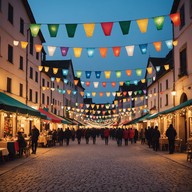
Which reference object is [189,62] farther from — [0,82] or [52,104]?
[52,104]

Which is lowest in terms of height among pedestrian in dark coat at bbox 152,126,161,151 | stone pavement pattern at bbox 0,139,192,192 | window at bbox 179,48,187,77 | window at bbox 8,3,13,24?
stone pavement pattern at bbox 0,139,192,192

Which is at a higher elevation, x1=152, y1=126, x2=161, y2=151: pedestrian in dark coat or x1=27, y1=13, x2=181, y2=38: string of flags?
x1=27, y1=13, x2=181, y2=38: string of flags

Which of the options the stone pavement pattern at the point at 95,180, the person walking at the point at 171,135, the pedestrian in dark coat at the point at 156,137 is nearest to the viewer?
the stone pavement pattern at the point at 95,180

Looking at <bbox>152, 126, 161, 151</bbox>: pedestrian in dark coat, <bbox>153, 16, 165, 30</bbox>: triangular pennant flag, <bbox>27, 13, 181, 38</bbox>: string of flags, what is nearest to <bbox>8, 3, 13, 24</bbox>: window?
<bbox>27, 13, 181, 38</bbox>: string of flags

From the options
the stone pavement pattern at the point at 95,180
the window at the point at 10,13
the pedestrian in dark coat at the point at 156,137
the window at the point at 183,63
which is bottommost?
the stone pavement pattern at the point at 95,180

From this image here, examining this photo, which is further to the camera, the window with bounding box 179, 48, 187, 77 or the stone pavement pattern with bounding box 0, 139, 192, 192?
the window with bounding box 179, 48, 187, 77

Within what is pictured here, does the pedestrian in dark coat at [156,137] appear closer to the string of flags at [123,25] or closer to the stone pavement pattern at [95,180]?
the string of flags at [123,25]

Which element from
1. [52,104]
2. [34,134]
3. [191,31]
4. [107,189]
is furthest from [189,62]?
[52,104]

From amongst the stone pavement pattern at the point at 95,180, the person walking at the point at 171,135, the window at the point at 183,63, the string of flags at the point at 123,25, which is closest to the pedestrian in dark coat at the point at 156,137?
the person walking at the point at 171,135

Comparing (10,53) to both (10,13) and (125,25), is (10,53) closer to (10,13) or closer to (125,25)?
(10,13)

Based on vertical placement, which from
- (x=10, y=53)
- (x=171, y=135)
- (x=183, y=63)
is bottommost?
(x=171, y=135)

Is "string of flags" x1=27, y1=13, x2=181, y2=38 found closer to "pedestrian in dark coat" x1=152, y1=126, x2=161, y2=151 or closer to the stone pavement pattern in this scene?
the stone pavement pattern

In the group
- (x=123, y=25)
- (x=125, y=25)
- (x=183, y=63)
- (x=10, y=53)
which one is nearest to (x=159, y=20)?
(x=125, y=25)

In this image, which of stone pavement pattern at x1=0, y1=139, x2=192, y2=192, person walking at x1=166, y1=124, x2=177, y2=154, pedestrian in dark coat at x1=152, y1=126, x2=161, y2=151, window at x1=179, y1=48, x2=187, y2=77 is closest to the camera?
stone pavement pattern at x1=0, y1=139, x2=192, y2=192
